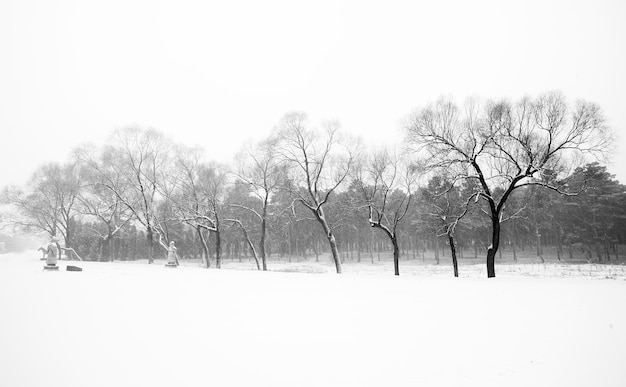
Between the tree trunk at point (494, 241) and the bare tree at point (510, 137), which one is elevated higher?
the bare tree at point (510, 137)

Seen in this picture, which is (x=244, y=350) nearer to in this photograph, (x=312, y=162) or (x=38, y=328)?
(x=38, y=328)

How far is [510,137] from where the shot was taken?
17969 mm

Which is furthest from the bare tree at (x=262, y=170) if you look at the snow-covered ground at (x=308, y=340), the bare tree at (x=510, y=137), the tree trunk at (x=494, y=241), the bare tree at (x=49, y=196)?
the bare tree at (x=49, y=196)

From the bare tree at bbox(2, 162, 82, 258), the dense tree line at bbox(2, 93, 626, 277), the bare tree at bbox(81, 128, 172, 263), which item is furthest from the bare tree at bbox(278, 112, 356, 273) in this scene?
the bare tree at bbox(2, 162, 82, 258)

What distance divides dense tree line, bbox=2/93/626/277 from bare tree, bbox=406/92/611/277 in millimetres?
66

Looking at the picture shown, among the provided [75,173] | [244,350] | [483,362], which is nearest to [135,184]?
[75,173]

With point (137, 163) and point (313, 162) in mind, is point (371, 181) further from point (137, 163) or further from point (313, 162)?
point (137, 163)

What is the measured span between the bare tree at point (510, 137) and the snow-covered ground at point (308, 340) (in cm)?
890

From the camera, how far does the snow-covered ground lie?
4.50m

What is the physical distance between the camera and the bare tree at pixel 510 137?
16875 millimetres

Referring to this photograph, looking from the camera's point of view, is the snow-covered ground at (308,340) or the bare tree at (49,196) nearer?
the snow-covered ground at (308,340)

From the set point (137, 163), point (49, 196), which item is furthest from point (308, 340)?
point (49, 196)

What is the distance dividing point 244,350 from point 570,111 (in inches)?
791

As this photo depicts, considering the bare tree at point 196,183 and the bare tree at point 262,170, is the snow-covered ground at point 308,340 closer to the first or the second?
the bare tree at point 262,170
